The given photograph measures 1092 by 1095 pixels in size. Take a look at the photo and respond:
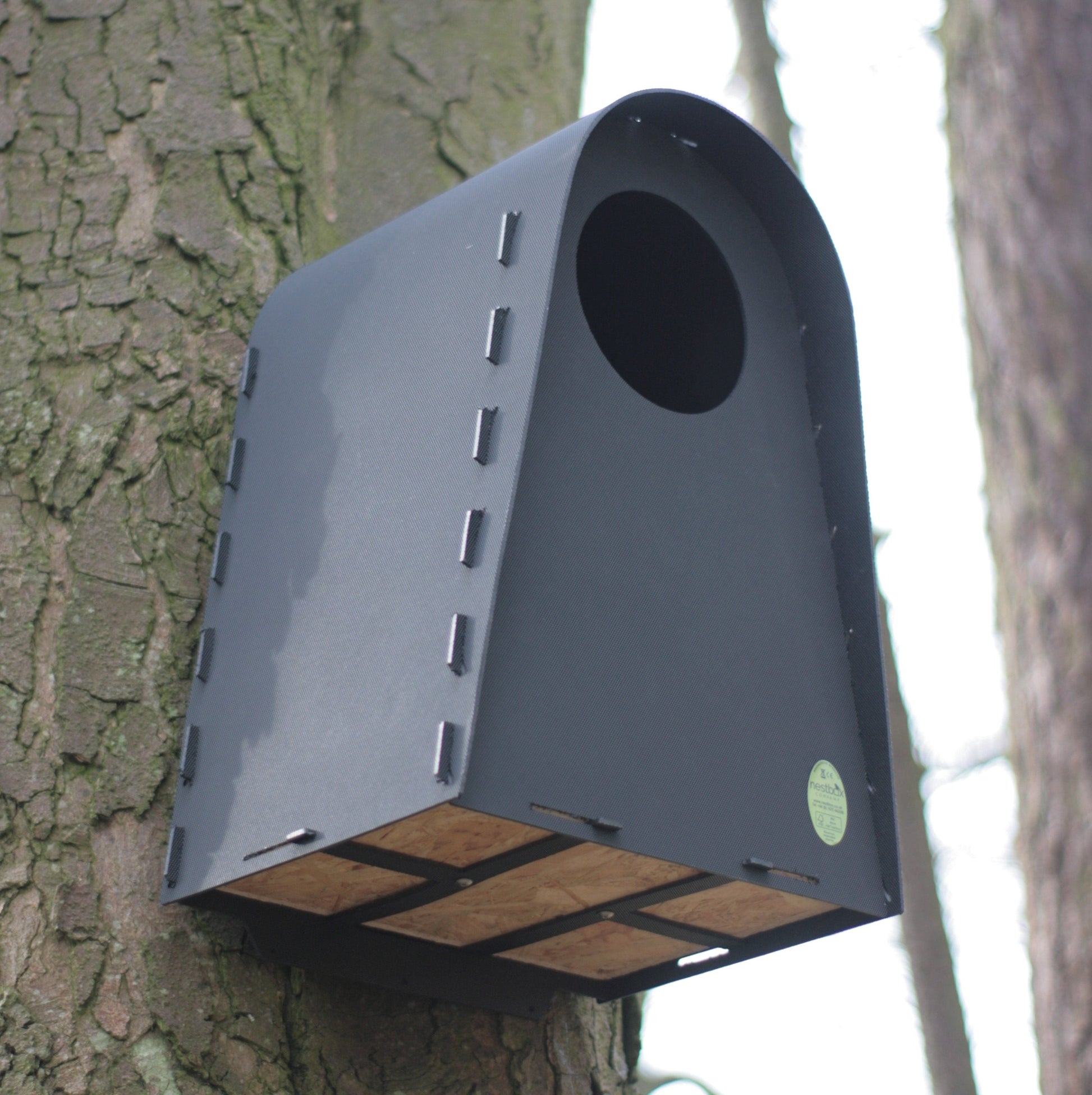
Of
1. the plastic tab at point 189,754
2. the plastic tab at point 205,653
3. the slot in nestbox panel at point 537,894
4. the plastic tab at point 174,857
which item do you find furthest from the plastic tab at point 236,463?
the slot in nestbox panel at point 537,894

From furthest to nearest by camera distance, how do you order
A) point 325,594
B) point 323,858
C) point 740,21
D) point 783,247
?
1. point 740,21
2. point 783,247
3. point 325,594
4. point 323,858

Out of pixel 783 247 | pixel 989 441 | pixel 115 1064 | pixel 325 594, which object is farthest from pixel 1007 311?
pixel 115 1064

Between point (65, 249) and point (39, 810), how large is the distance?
0.77 meters

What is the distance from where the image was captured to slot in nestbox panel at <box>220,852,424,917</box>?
4.58 ft

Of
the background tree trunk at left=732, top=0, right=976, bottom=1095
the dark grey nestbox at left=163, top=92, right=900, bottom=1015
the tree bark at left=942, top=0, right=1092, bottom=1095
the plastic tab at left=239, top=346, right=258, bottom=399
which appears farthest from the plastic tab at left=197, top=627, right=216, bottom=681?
the background tree trunk at left=732, top=0, right=976, bottom=1095

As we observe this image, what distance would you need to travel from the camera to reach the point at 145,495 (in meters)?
1.75

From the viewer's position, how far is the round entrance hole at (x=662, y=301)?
6.12 feet

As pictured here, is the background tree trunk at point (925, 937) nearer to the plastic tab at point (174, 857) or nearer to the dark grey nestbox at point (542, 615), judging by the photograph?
the dark grey nestbox at point (542, 615)

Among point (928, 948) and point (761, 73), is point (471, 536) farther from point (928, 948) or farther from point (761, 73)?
point (761, 73)

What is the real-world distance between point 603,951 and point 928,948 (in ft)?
8.83

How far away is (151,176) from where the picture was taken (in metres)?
1.99

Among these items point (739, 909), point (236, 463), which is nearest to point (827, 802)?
point (739, 909)

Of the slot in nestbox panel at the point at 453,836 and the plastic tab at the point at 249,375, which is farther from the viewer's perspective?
the plastic tab at the point at 249,375

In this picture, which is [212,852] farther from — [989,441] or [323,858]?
[989,441]
